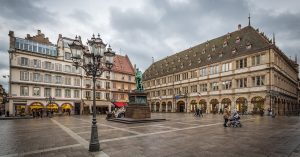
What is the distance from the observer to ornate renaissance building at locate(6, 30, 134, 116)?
3691 centimetres

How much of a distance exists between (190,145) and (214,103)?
115ft

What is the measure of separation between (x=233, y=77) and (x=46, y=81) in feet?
124

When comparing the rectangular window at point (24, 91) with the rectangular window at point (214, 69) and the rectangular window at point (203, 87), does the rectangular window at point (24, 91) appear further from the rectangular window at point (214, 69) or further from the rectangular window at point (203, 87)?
the rectangular window at point (214, 69)

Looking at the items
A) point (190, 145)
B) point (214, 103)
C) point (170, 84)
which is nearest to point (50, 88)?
point (170, 84)

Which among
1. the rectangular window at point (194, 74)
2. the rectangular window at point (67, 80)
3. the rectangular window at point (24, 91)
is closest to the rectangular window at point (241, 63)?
the rectangular window at point (194, 74)

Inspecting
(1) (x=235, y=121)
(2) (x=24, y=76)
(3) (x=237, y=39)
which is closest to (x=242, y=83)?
(3) (x=237, y=39)

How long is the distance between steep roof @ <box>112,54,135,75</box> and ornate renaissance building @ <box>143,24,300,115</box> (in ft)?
32.4

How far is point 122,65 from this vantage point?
2243 inches

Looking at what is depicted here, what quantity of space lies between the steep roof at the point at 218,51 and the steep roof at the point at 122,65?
855 centimetres

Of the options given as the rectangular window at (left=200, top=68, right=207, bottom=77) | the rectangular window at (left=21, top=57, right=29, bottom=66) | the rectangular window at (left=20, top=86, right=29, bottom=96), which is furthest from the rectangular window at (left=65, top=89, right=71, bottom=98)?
the rectangular window at (left=200, top=68, right=207, bottom=77)

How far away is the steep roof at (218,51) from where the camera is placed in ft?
119

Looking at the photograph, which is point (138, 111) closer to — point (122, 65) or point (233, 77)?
point (233, 77)

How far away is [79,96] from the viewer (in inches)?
1796

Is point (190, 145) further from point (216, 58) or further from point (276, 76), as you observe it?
point (216, 58)
